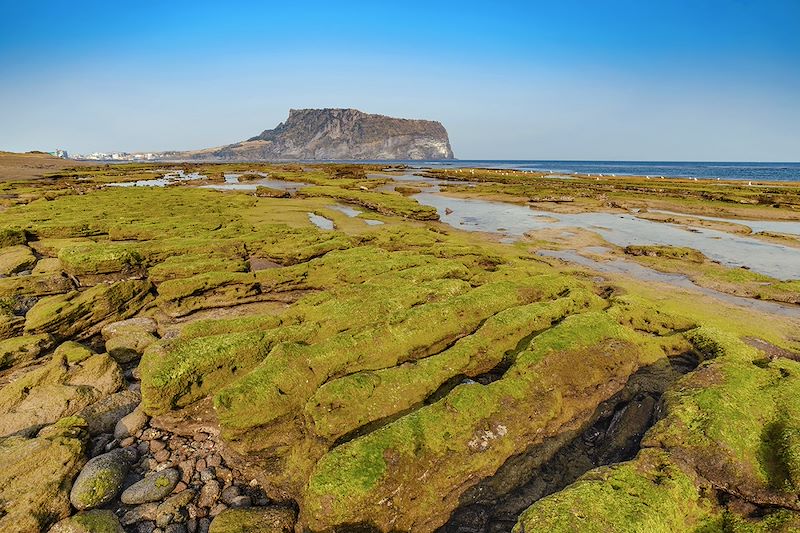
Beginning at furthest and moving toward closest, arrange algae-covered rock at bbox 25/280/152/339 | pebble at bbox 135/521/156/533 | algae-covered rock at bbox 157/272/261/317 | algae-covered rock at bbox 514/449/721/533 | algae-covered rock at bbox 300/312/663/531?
algae-covered rock at bbox 157/272/261/317, algae-covered rock at bbox 25/280/152/339, pebble at bbox 135/521/156/533, algae-covered rock at bbox 300/312/663/531, algae-covered rock at bbox 514/449/721/533

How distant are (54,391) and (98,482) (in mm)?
4353

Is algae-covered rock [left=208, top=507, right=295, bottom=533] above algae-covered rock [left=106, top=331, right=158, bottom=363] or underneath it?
underneath

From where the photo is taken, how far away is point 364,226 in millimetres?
37094

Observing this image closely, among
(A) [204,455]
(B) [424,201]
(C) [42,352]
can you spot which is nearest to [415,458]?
(A) [204,455]

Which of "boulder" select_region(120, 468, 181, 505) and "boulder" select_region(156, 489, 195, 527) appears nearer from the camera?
"boulder" select_region(156, 489, 195, 527)

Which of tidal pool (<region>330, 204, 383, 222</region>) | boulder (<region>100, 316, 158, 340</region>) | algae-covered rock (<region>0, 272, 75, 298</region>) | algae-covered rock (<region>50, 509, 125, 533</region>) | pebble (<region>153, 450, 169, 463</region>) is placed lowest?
pebble (<region>153, 450, 169, 463</region>)

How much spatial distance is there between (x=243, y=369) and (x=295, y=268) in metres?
8.80

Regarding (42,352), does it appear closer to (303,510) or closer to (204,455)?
(204,455)

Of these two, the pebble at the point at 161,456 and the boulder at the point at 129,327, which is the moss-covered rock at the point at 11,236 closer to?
the boulder at the point at 129,327

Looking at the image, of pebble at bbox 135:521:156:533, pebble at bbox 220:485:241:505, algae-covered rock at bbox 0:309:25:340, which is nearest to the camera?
pebble at bbox 135:521:156:533

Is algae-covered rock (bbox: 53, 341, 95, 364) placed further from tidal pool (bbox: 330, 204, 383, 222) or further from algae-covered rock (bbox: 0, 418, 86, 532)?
tidal pool (bbox: 330, 204, 383, 222)

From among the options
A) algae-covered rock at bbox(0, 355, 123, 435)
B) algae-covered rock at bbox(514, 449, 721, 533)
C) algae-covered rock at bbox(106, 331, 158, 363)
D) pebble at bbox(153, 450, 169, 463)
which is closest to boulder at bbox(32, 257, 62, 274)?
algae-covered rock at bbox(106, 331, 158, 363)

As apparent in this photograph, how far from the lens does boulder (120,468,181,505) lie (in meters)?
8.20

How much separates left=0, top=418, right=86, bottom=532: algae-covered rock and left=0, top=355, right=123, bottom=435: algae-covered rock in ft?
4.35
